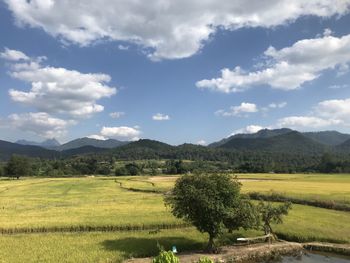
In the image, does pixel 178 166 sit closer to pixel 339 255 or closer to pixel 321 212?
pixel 321 212

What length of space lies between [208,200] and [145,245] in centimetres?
604

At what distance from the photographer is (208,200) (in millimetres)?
31688

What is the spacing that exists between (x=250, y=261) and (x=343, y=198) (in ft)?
99.7

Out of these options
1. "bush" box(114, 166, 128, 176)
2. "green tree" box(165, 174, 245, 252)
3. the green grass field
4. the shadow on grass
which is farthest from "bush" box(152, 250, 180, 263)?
"bush" box(114, 166, 128, 176)

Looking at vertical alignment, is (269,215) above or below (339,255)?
above

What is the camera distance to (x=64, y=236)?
3647 cm

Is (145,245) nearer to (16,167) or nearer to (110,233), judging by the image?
(110,233)

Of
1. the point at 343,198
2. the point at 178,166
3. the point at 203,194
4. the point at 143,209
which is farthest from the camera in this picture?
the point at 178,166

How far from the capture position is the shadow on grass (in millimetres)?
31234

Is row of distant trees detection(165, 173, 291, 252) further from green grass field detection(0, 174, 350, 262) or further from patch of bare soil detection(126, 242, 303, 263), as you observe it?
green grass field detection(0, 174, 350, 262)

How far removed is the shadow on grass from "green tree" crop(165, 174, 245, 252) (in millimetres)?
1956

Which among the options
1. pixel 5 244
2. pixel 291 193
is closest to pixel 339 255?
pixel 5 244

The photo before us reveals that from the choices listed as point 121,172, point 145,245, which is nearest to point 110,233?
point 145,245

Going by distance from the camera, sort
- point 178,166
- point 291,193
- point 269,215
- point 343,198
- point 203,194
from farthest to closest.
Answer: point 178,166 < point 291,193 < point 343,198 < point 269,215 < point 203,194
